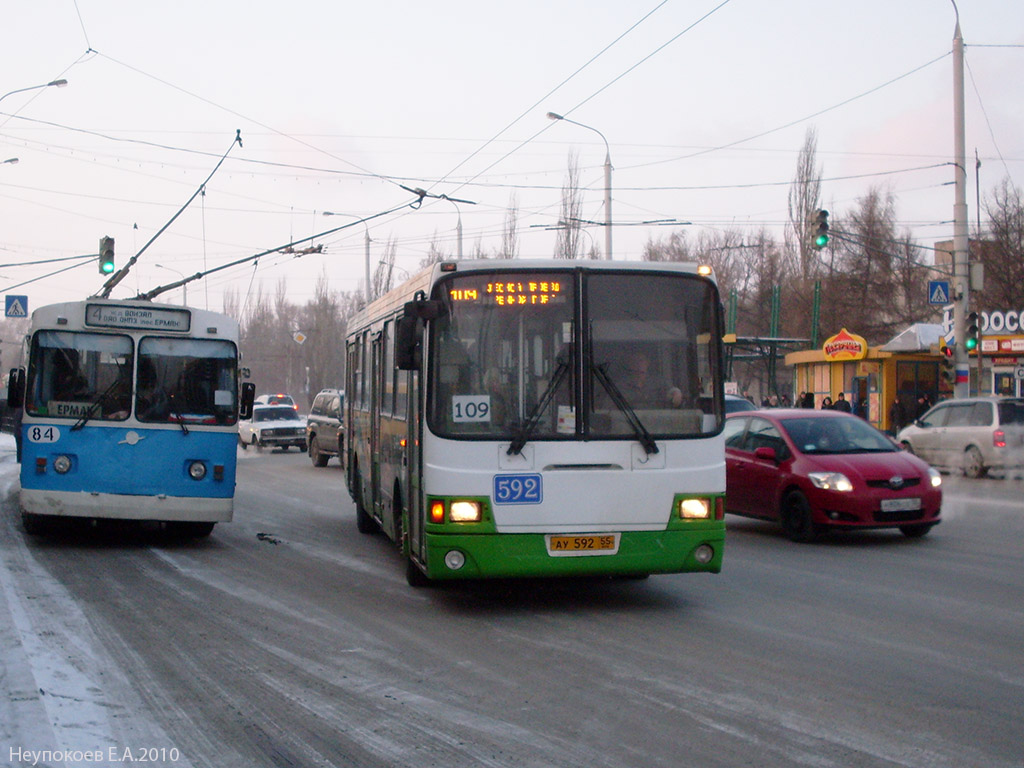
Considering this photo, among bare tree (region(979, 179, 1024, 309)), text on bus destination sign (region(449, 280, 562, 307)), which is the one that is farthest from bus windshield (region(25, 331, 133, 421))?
bare tree (region(979, 179, 1024, 309))

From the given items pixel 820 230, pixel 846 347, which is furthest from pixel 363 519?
pixel 846 347

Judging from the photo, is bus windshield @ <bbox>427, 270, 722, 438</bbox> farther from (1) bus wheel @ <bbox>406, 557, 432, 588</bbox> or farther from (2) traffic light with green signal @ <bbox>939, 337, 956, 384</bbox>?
(2) traffic light with green signal @ <bbox>939, 337, 956, 384</bbox>

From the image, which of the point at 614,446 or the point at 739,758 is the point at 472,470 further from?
the point at 739,758

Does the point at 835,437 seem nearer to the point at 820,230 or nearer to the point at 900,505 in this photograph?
the point at 900,505

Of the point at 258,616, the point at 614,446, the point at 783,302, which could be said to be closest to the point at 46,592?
the point at 258,616

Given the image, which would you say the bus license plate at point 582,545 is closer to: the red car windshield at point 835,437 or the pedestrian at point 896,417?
the red car windshield at point 835,437

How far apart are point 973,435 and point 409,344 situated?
710 inches

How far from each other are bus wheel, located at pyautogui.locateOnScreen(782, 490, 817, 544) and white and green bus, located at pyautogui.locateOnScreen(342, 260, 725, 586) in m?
4.66

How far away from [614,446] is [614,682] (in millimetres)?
2381

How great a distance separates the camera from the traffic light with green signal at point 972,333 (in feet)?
89.6

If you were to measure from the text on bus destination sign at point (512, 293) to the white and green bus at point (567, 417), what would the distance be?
1 centimetres

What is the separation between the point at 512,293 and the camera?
28.4ft

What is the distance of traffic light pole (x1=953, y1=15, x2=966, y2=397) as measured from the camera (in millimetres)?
26781

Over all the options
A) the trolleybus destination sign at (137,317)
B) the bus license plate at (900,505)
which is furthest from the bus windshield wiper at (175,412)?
the bus license plate at (900,505)
